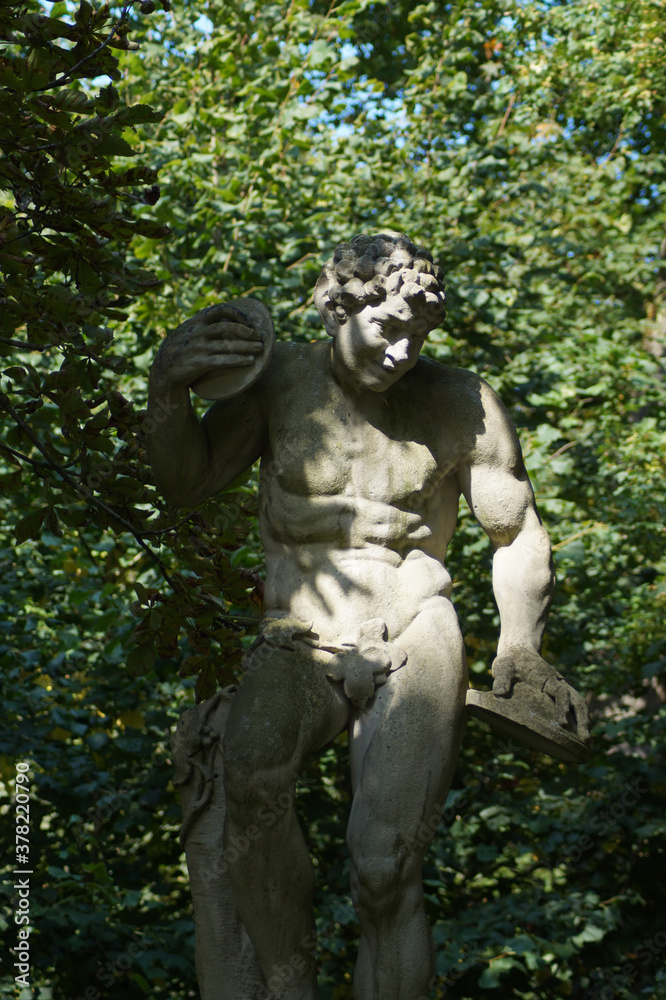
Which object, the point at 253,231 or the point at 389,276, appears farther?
the point at 253,231

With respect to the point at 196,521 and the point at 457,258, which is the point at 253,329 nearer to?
the point at 196,521

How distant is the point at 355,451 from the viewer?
2783 millimetres

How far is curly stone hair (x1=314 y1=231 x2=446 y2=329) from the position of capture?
2674 mm

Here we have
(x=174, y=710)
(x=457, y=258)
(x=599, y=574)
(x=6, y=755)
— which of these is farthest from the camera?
(x=599, y=574)

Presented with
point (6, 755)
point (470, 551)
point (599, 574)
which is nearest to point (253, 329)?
point (6, 755)

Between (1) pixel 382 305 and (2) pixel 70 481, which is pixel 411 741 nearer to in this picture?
(1) pixel 382 305

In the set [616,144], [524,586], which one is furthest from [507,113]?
[524,586]

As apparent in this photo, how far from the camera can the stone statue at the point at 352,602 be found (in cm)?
242

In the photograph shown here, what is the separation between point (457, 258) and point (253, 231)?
47.9 inches

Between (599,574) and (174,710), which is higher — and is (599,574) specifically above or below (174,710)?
above

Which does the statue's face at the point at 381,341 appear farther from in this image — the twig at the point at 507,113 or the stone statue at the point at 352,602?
the twig at the point at 507,113

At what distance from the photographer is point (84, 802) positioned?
5195 millimetres

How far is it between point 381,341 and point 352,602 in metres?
0.62

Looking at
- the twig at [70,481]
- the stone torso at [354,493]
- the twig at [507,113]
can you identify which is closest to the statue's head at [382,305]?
the stone torso at [354,493]
